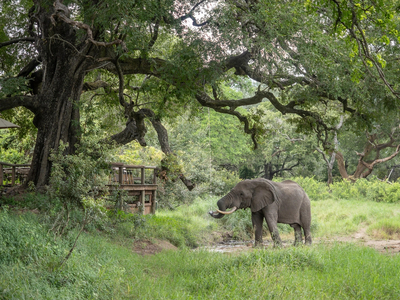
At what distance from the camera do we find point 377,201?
22391 millimetres

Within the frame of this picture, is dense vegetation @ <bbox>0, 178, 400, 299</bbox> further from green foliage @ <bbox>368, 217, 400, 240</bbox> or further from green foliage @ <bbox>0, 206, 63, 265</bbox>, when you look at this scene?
green foliage @ <bbox>368, 217, 400, 240</bbox>

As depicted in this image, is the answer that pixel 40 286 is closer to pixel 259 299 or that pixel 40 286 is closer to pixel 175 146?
pixel 259 299

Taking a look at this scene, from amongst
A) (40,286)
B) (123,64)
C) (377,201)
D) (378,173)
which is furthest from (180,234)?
(378,173)

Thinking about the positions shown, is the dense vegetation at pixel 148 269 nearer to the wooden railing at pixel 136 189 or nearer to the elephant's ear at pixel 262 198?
the elephant's ear at pixel 262 198

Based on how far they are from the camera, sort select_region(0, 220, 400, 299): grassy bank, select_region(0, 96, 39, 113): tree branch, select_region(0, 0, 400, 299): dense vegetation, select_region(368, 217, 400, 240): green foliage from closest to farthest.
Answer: select_region(0, 220, 400, 299): grassy bank < select_region(0, 0, 400, 299): dense vegetation < select_region(0, 96, 39, 113): tree branch < select_region(368, 217, 400, 240): green foliage

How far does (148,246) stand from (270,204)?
3215 mm

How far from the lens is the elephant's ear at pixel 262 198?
1048cm

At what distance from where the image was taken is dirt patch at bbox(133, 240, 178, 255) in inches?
369

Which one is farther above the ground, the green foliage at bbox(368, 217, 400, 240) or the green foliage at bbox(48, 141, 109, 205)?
the green foliage at bbox(48, 141, 109, 205)

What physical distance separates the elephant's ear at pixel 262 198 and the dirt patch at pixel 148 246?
253 cm

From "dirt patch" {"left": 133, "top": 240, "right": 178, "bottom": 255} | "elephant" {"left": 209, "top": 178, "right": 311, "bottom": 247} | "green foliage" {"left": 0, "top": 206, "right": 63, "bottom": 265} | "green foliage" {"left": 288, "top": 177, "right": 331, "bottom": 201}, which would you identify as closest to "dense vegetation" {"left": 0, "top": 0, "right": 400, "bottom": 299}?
"green foliage" {"left": 0, "top": 206, "right": 63, "bottom": 265}

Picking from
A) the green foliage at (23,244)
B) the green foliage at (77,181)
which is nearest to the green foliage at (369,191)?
the green foliage at (77,181)

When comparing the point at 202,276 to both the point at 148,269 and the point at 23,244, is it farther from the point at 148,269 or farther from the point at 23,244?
the point at 23,244

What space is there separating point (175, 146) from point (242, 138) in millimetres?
6012
